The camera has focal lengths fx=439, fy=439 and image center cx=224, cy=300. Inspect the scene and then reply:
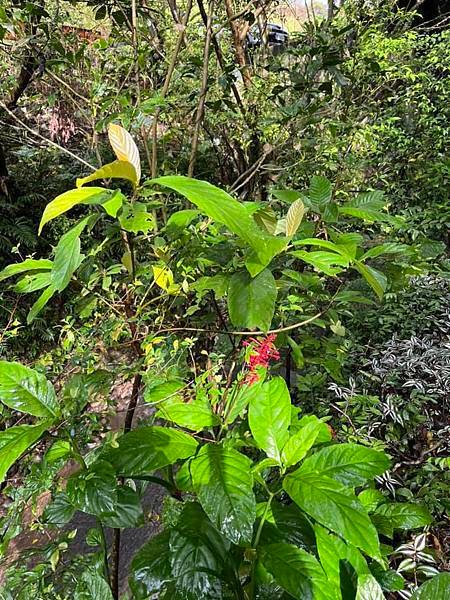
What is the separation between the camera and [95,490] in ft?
1.77

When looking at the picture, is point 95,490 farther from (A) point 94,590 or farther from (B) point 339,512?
(B) point 339,512

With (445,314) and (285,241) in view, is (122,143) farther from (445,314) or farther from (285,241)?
(445,314)

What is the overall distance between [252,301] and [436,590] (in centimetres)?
46

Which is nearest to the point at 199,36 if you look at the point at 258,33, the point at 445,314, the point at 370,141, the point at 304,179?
the point at 258,33

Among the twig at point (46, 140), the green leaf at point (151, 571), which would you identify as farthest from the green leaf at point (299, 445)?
the twig at point (46, 140)

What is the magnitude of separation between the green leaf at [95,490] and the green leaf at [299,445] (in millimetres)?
246

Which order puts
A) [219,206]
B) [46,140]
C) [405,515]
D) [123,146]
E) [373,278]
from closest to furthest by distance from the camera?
1. [219,206]
2. [123,146]
3. [373,278]
4. [405,515]
5. [46,140]

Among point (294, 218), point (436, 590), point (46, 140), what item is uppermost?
point (46, 140)

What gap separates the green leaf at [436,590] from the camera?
22.9 inches

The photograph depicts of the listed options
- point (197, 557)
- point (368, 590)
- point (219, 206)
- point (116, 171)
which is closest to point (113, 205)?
point (116, 171)

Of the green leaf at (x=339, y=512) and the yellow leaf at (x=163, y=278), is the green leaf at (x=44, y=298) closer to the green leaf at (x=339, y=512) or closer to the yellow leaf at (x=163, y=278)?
the yellow leaf at (x=163, y=278)

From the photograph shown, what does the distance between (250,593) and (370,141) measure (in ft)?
9.41

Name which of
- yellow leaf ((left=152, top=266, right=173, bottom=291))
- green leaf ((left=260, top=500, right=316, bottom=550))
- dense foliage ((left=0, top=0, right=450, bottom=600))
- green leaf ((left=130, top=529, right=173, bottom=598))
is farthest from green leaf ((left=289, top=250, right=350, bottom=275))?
green leaf ((left=130, top=529, right=173, bottom=598))

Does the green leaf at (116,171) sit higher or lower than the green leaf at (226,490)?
higher
